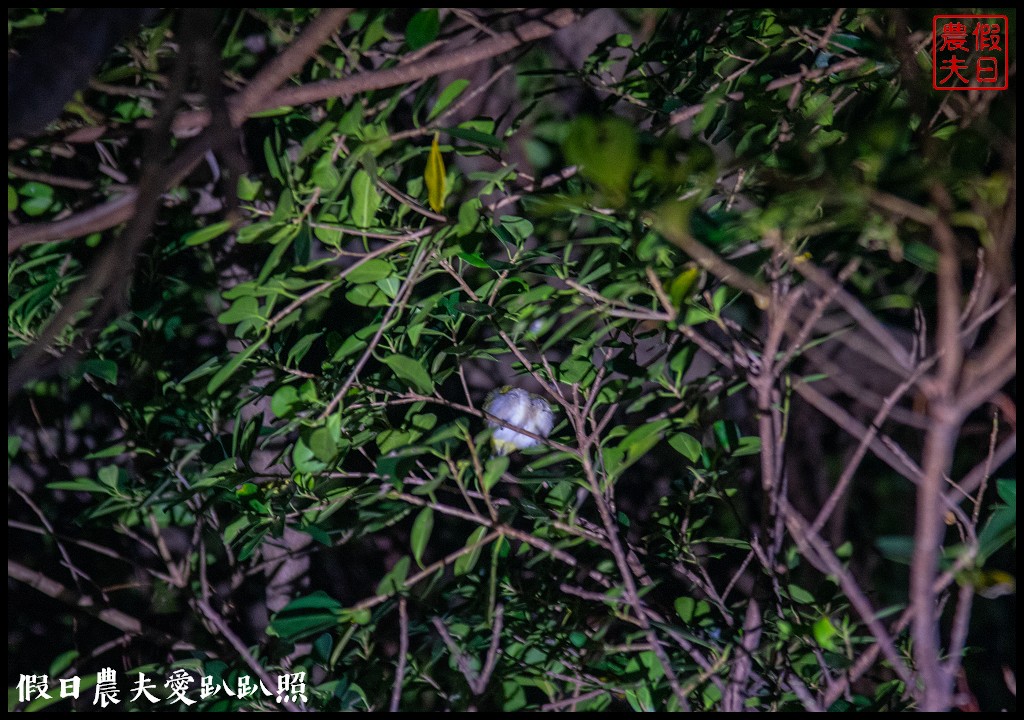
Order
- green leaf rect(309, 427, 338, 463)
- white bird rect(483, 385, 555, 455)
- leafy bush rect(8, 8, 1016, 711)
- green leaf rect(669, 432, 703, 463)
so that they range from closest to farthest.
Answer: leafy bush rect(8, 8, 1016, 711)
green leaf rect(309, 427, 338, 463)
green leaf rect(669, 432, 703, 463)
white bird rect(483, 385, 555, 455)

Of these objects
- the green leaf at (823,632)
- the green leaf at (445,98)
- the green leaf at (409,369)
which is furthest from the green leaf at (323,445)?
the green leaf at (823,632)

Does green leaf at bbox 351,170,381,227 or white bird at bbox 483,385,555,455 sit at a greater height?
green leaf at bbox 351,170,381,227

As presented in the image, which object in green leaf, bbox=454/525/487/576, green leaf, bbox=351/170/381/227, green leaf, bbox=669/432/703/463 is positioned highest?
green leaf, bbox=351/170/381/227

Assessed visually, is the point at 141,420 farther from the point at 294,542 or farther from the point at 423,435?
the point at 423,435

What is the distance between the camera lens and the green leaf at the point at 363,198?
0.75 m

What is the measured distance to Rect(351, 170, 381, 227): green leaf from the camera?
75 cm

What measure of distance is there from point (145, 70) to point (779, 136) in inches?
34.7

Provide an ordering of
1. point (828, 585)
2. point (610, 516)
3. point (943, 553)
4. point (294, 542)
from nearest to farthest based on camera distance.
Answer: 1. point (943, 553)
2. point (610, 516)
3. point (828, 585)
4. point (294, 542)

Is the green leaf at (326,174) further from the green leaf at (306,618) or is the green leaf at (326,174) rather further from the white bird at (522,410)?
the green leaf at (306,618)

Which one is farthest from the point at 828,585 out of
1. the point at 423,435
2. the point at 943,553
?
the point at 423,435

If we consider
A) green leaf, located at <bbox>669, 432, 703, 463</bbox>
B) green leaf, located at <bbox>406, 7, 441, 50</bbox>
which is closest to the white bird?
green leaf, located at <bbox>669, 432, 703, 463</bbox>

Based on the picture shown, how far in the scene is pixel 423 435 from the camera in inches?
33.5

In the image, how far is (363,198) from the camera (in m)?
0.75

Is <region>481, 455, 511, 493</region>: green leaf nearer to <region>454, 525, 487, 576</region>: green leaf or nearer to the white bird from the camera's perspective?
<region>454, 525, 487, 576</region>: green leaf
